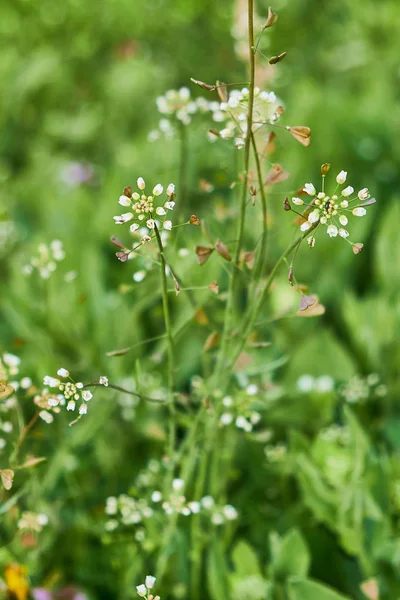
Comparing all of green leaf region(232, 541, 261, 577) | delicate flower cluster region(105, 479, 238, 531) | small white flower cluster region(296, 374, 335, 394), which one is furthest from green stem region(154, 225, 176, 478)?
small white flower cluster region(296, 374, 335, 394)

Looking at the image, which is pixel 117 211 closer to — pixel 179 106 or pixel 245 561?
pixel 179 106

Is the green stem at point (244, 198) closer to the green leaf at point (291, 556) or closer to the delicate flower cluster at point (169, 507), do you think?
the delicate flower cluster at point (169, 507)

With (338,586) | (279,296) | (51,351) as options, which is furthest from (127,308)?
(338,586)

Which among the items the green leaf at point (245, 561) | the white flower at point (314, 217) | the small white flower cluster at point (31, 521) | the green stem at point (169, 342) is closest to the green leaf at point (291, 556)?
the green leaf at point (245, 561)

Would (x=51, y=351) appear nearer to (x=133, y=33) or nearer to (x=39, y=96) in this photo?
(x=39, y=96)

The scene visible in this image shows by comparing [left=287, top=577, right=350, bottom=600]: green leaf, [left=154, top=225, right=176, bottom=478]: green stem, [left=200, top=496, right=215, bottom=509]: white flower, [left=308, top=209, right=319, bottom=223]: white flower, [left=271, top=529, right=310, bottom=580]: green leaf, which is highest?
[left=308, top=209, right=319, bottom=223]: white flower

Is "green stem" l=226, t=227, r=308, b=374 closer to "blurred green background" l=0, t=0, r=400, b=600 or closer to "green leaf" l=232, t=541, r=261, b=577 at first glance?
"blurred green background" l=0, t=0, r=400, b=600
